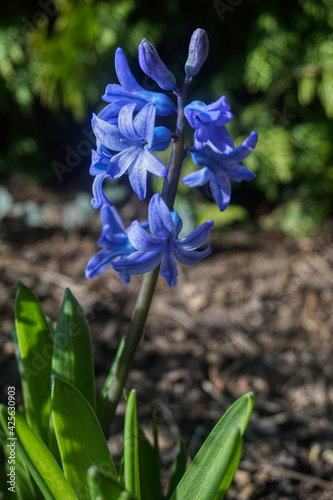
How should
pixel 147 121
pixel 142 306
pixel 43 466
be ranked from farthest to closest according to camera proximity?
pixel 142 306 → pixel 43 466 → pixel 147 121

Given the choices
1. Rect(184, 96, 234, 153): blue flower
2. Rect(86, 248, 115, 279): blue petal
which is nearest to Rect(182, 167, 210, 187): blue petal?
Rect(184, 96, 234, 153): blue flower

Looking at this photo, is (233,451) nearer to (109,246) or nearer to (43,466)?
(43,466)

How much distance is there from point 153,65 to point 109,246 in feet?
1.46

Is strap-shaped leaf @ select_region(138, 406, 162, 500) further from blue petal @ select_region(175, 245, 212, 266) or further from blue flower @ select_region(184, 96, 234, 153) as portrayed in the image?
blue flower @ select_region(184, 96, 234, 153)

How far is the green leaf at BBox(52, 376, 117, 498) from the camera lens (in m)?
1.11

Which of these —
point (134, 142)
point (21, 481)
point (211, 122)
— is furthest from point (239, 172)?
point (21, 481)

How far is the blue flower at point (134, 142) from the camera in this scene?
3.38 ft

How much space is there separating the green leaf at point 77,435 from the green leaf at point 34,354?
0.84ft

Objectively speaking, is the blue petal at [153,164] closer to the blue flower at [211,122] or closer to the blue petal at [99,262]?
the blue flower at [211,122]

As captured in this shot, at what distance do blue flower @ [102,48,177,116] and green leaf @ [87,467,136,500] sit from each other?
0.75 meters

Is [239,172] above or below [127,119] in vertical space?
below

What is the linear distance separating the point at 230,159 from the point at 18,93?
10.2 ft

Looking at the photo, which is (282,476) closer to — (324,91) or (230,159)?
(230,159)

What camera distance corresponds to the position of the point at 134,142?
1086mm
